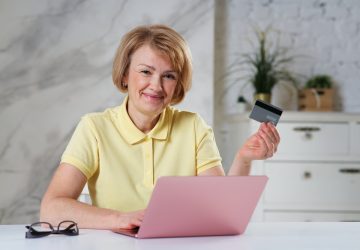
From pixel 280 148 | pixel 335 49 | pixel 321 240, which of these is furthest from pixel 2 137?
pixel 321 240

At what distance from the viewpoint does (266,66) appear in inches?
164

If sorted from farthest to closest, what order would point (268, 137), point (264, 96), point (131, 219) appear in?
1. point (264, 96)
2. point (268, 137)
3. point (131, 219)

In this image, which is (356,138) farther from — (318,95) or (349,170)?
(318,95)

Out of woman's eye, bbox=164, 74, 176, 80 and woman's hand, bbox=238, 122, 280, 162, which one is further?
woman's eye, bbox=164, 74, 176, 80

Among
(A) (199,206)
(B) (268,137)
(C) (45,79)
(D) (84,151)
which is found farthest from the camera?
(C) (45,79)

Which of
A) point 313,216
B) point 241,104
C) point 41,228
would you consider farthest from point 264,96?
point 41,228

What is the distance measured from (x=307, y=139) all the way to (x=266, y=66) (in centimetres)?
64

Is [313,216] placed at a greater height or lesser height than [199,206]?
greater

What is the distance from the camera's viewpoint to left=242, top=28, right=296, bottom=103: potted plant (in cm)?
411

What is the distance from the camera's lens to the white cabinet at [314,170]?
146 inches

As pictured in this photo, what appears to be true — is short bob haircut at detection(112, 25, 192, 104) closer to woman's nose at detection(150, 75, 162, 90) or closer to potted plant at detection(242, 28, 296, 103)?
woman's nose at detection(150, 75, 162, 90)

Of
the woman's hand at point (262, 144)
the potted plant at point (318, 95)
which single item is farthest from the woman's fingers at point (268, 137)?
the potted plant at point (318, 95)

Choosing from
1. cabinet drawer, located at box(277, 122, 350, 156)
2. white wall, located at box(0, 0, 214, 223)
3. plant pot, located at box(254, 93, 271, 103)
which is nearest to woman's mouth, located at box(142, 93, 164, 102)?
white wall, located at box(0, 0, 214, 223)

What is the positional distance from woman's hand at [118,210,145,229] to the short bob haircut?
62 cm
